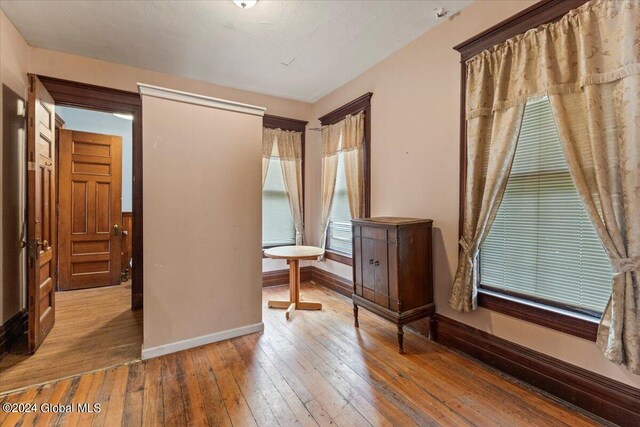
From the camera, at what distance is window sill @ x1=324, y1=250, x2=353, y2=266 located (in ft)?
12.9

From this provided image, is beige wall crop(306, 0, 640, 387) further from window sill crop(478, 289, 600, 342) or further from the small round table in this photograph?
the small round table

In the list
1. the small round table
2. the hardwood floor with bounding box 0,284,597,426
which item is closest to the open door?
the hardwood floor with bounding box 0,284,597,426

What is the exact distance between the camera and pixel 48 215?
2.87m

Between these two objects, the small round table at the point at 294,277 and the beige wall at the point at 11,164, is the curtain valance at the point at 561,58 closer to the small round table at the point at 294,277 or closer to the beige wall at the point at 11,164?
the small round table at the point at 294,277

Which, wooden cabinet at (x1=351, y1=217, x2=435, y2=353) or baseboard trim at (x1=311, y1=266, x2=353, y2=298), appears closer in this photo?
wooden cabinet at (x1=351, y1=217, x2=435, y2=353)

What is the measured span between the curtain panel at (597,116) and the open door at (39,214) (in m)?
3.74

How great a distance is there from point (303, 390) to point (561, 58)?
278 cm

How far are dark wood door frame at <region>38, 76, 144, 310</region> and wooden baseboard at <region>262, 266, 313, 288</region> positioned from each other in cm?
166

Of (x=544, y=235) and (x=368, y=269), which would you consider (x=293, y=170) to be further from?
(x=544, y=235)

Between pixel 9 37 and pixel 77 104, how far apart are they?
777mm

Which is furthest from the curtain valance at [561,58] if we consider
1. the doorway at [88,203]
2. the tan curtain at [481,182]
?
the doorway at [88,203]

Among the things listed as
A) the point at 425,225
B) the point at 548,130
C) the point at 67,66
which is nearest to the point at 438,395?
the point at 425,225

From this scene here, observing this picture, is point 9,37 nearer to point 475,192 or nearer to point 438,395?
point 475,192

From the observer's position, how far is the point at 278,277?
4.55m
